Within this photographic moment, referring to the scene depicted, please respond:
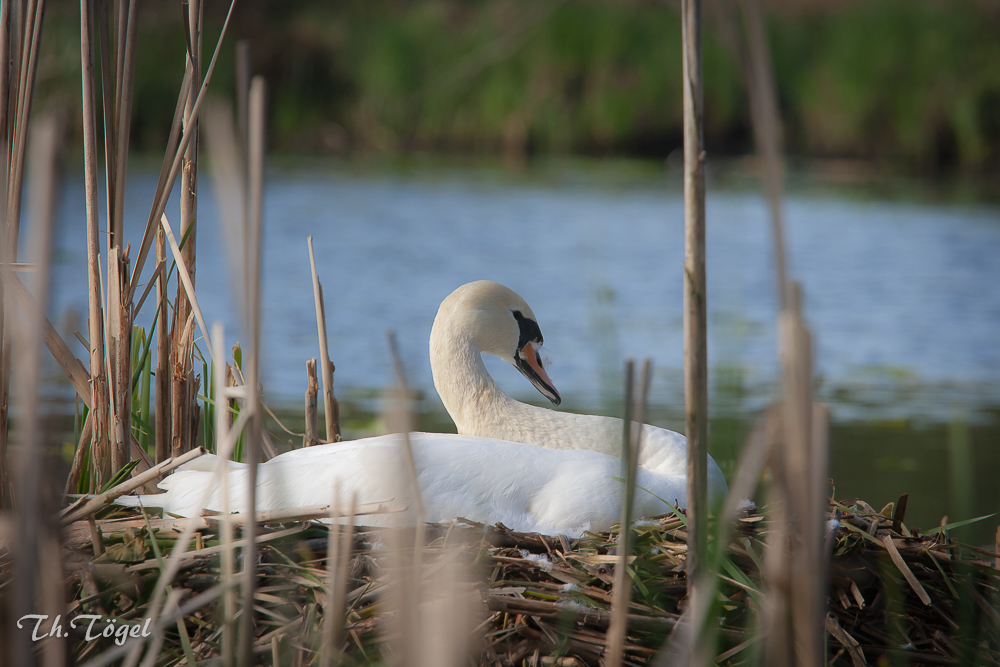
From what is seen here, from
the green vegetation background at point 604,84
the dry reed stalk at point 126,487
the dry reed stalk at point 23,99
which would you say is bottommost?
the dry reed stalk at point 126,487

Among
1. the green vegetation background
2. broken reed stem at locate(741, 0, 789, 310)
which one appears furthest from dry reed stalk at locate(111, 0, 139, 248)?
the green vegetation background

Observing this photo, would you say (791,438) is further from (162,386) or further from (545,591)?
(162,386)

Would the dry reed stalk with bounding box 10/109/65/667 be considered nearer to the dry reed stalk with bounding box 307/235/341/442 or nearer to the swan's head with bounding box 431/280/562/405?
the dry reed stalk with bounding box 307/235/341/442

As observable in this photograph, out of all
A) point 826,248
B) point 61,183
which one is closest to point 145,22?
point 826,248

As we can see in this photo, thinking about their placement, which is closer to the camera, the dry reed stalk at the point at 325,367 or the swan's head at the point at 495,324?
the dry reed stalk at the point at 325,367

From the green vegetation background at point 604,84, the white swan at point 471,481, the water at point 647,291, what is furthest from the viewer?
the green vegetation background at point 604,84

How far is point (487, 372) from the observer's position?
2.95 meters

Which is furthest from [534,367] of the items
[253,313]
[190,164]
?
[253,313]

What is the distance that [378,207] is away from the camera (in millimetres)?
10727

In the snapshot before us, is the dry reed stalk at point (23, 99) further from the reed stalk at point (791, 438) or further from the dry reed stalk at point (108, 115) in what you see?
the reed stalk at point (791, 438)

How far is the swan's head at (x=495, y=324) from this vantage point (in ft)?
9.80

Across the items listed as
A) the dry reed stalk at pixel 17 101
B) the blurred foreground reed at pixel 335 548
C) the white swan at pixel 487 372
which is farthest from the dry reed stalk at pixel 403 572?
the white swan at pixel 487 372

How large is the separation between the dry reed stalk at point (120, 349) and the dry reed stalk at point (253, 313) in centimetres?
84

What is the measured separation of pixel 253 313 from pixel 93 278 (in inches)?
37.6
